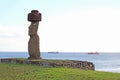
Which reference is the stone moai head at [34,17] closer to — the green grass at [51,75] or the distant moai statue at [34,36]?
the distant moai statue at [34,36]

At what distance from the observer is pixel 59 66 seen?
1326 inches

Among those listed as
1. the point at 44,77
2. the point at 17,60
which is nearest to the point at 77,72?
the point at 44,77

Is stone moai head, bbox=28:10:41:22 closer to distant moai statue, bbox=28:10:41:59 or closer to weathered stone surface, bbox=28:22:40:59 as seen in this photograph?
distant moai statue, bbox=28:10:41:59

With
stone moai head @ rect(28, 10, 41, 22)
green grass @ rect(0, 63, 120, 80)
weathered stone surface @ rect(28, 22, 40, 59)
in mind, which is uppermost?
stone moai head @ rect(28, 10, 41, 22)

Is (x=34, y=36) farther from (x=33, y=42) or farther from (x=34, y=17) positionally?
(x=34, y=17)

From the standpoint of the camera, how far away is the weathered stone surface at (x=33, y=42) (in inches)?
1529

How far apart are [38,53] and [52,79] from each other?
46.2 ft

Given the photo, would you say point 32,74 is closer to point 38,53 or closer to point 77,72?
point 77,72

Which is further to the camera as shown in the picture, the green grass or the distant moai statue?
the distant moai statue

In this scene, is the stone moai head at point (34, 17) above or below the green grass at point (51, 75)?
above

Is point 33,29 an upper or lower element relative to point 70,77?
upper

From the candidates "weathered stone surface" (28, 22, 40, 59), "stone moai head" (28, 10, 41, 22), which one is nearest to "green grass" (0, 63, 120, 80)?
"weathered stone surface" (28, 22, 40, 59)

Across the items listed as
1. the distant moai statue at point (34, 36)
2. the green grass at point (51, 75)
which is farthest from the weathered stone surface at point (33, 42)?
the green grass at point (51, 75)

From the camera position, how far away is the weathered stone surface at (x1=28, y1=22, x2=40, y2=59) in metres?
38.8
